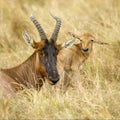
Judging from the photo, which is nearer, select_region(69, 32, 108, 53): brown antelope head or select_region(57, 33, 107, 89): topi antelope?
select_region(57, 33, 107, 89): topi antelope

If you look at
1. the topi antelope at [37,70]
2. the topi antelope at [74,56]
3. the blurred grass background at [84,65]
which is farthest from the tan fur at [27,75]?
the topi antelope at [74,56]

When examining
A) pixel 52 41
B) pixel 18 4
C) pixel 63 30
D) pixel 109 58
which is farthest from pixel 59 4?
pixel 52 41

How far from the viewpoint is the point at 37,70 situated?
10.2m

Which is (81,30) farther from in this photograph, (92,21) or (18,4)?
(18,4)

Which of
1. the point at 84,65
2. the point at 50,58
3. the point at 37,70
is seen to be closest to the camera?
the point at 50,58

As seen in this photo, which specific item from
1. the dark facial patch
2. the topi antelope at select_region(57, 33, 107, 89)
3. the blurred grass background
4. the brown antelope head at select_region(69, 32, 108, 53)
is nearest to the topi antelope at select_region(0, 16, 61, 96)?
the dark facial patch

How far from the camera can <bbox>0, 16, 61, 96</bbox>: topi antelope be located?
9844 millimetres

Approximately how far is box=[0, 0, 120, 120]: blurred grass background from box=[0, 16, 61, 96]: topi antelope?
0.84ft

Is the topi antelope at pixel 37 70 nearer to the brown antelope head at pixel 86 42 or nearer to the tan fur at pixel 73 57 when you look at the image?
the tan fur at pixel 73 57

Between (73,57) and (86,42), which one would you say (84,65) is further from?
(86,42)

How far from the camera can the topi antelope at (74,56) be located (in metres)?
11.0

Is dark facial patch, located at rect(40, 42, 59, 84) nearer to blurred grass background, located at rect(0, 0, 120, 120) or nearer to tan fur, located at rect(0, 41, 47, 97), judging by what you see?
tan fur, located at rect(0, 41, 47, 97)

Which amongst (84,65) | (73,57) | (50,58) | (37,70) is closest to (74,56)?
(73,57)

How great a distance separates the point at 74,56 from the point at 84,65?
10.9 inches
